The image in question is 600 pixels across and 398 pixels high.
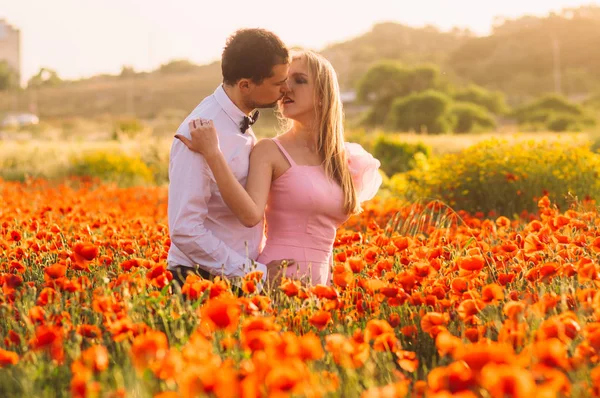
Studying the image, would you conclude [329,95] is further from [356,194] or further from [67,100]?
[67,100]

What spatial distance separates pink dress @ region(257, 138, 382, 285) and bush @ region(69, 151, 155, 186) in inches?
400

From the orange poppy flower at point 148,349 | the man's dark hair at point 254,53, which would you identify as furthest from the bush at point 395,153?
the orange poppy flower at point 148,349

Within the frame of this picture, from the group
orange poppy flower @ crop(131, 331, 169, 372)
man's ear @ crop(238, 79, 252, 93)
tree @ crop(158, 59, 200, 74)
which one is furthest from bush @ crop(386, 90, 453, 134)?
tree @ crop(158, 59, 200, 74)

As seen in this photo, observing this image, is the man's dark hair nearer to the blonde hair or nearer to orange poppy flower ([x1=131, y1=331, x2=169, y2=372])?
the blonde hair

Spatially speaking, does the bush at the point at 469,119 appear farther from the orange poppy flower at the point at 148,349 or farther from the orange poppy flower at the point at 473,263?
the orange poppy flower at the point at 148,349

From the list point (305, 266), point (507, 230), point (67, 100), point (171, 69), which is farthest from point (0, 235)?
point (171, 69)

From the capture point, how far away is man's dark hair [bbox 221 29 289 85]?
11.3ft

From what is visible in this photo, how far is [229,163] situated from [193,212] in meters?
0.37

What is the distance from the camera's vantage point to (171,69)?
98500 millimetres

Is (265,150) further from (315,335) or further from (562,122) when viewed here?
(562,122)

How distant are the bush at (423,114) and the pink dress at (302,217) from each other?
32.1 m

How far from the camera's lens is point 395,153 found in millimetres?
16750

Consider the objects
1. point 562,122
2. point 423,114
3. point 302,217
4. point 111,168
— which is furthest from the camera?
point 423,114

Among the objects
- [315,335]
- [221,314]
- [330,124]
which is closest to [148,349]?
[221,314]
